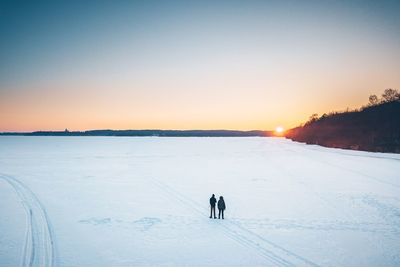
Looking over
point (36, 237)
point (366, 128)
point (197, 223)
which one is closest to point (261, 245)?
point (197, 223)

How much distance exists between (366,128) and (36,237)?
244 feet

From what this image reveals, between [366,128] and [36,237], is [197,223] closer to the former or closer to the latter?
[36,237]

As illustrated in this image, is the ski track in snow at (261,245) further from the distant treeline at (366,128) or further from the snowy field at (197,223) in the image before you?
the distant treeline at (366,128)

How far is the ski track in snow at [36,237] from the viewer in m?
9.59

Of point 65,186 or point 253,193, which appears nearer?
point 253,193

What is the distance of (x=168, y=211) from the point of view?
1584cm

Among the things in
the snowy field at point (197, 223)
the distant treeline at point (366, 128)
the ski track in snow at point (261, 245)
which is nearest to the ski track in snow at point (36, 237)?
the snowy field at point (197, 223)

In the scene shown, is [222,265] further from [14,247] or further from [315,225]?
[14,247]

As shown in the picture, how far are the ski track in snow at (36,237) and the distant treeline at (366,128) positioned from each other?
181 ft

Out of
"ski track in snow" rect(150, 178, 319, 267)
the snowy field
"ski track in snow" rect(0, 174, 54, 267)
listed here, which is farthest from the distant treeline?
"ski track in snow" rect(0, 174, 54, 267)

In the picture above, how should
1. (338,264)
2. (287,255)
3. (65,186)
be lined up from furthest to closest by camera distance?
(65,186) < (287,255) < (338,264)

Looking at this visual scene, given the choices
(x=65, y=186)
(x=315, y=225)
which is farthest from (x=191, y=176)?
(x=315, y=225)

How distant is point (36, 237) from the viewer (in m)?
11.7

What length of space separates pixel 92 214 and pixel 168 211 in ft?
12.8
